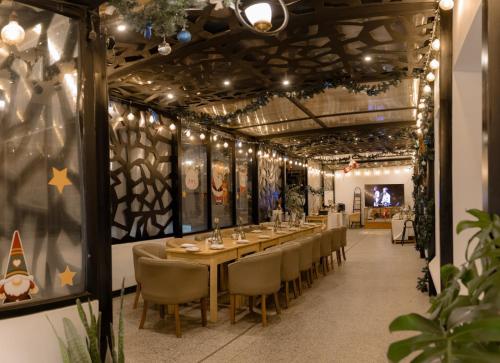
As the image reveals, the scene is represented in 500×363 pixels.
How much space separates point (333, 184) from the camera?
2084 cm

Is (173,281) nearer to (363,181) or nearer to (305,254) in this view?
A: (305,254)

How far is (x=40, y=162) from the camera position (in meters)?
2.39

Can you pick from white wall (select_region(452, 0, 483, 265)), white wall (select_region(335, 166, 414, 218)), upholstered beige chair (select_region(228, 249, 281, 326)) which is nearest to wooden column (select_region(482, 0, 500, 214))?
white wall (select_region(452, 0, 483, 265))

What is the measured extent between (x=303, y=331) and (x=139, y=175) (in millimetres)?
4183

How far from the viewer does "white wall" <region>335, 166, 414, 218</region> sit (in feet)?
62.4

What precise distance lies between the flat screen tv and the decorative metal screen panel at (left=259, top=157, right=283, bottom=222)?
746 cm

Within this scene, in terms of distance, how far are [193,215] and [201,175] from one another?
102 cm

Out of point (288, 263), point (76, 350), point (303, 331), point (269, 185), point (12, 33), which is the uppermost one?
point (12, 33)

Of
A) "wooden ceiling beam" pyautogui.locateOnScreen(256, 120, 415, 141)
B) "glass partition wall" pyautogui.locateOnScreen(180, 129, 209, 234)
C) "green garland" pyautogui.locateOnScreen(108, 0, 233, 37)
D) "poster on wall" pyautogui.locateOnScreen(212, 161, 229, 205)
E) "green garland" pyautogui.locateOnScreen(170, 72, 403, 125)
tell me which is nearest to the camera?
"green garland" pyautogui.locateOnScreen(108, 0, 233, 37)

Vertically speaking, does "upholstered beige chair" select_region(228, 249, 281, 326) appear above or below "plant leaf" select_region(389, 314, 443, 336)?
below

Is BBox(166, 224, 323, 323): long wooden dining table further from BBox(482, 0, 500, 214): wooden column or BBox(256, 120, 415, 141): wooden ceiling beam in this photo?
BBox(256, 120, 415, 141): wooden ceiling beam

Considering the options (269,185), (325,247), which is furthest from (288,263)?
(269,185)

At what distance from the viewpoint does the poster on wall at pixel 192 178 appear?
8.60 meters

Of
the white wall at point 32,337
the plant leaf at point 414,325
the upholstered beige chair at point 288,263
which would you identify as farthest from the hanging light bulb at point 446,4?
the white wall at point 32,337
